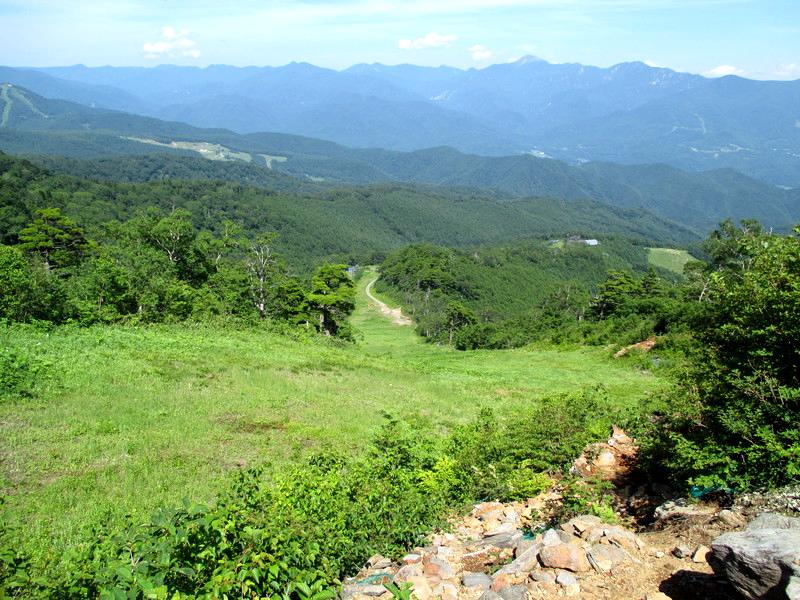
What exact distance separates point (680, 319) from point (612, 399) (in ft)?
51.2

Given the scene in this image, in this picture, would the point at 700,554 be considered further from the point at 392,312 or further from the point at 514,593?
the point at 392,312

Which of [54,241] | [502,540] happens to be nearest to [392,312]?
[54,241]

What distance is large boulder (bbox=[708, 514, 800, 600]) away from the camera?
4.88 metres

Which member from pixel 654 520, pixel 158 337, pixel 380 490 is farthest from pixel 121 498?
pixel 158 337

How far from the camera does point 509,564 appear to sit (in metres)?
6.61

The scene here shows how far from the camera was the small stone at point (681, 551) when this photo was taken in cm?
644

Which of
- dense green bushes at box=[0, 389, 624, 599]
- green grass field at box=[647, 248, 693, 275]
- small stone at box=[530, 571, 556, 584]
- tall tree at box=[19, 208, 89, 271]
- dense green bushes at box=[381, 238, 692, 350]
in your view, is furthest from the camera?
green grass field at box=[647, 248, 693, 275]

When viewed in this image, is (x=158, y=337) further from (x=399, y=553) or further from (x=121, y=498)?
(x=399, y=553)

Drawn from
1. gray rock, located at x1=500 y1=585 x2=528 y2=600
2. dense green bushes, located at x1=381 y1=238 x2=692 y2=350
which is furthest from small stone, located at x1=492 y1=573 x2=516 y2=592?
dense green bushes, located at x1=381 y1=238 x2=692 y2=350

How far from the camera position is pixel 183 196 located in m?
160

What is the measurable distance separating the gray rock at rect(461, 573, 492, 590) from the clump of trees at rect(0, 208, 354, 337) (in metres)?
22.4

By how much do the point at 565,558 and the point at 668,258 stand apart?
179785 mm

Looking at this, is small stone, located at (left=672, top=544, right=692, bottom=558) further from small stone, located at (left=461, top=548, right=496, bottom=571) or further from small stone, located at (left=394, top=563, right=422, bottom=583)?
small stone, located at (left=394, top=563, right=422, bottom=583)

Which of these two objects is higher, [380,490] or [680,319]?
[380,490]
